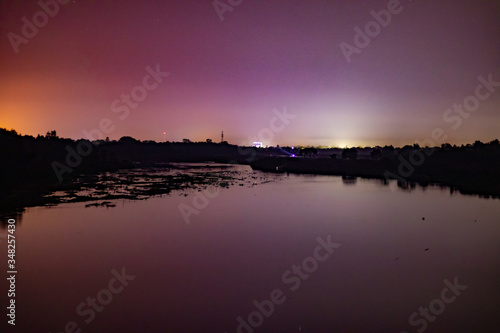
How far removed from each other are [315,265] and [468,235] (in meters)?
9.90

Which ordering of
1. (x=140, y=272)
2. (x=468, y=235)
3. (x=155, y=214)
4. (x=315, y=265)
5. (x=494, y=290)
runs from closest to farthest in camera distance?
1. (x=494, y=290)
2. (x=140, y=272)
3. (x=315, y=265)
4. (x=468, y=235)
5. (x=155, y=214)

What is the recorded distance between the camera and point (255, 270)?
42.7ft

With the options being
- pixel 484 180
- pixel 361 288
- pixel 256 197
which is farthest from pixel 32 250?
pixel 484 180

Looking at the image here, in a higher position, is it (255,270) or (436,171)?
(436,171)

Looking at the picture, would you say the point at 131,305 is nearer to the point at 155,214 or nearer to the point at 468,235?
the point at 155,214

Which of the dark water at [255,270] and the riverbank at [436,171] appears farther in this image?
the riverbank at [436,171]

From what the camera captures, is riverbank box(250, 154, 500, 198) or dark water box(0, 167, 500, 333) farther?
riverbank box(250, 154, 500, 198)

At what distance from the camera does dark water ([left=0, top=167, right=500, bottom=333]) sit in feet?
30.7

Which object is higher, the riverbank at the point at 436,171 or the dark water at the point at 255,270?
the riverbank at the point at 436,171

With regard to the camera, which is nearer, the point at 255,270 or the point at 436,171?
the point at 255,270

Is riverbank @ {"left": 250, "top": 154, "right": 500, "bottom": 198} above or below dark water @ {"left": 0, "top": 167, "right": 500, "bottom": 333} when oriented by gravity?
above

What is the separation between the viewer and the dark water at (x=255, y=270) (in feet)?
30.7

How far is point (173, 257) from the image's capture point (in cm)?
1447

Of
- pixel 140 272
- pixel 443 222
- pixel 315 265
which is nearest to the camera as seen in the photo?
pixel 140 272
